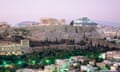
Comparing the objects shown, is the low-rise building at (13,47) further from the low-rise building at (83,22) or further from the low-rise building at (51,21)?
the low-rise building at (83,22)

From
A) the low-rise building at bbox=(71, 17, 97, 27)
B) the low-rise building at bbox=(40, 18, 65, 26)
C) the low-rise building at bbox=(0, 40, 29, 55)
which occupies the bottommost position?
the low-rise building at bbox=(71, 17, 97, 27)

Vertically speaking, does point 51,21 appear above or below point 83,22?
above

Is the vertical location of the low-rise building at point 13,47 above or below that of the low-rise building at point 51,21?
below

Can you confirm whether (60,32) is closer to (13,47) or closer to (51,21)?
(51,21)

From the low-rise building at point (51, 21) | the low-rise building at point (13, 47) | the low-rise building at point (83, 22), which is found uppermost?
the low-rise building at point (51, 21)

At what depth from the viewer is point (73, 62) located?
47.2 ft

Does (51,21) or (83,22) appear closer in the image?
(51,21)

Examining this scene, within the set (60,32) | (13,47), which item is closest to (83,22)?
(60,32)

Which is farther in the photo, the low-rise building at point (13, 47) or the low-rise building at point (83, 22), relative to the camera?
the low-rise building at point (83, 22)

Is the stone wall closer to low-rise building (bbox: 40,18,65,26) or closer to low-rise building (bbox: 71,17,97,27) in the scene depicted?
low-rise building (bbox: 40,18,65,26)

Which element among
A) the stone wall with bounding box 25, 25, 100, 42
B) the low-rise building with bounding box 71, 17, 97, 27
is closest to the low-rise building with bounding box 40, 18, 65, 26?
the low-rise building with bounding box 71, 17, 97, 27

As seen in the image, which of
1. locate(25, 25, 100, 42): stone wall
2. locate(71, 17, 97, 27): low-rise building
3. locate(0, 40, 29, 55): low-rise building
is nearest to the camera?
locate(0, 40, 29, 55): low-rise building

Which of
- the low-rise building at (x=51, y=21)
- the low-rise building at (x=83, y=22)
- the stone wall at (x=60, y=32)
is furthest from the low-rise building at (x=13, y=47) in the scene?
the low-rise building at (x=83, y=22)

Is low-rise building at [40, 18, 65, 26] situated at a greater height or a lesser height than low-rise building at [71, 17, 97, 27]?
greater
